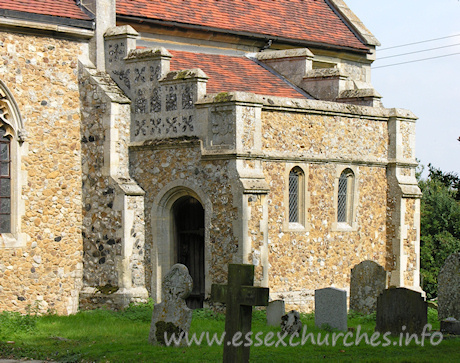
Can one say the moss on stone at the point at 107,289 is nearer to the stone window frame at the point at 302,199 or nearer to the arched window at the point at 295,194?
the stone window frame at the point at 302,199

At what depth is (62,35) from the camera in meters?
22.5

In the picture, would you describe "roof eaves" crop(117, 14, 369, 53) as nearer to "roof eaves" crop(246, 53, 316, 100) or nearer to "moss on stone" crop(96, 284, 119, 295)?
"roof eaves" crop(246, 53, 316, 100)

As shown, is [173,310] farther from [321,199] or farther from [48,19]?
[48,19]

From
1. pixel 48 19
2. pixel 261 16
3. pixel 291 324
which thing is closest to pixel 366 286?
pixel 291 324

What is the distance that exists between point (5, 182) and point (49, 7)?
4.19m

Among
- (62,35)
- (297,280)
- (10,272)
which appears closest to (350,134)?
(297,280)

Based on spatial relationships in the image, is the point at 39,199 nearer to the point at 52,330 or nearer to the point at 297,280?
the point at 52,330

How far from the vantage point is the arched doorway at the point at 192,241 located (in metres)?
23.4

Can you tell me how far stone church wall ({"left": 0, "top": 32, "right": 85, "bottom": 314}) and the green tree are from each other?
16.1m

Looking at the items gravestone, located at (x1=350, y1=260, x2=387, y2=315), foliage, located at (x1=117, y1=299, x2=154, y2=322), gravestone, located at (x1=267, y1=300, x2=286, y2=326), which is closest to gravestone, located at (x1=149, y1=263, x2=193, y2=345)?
gravestone, located at (x1=267, y1=300, x2=286, y2=326)

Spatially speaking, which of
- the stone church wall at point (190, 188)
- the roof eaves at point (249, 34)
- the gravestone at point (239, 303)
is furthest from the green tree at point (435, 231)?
the gravestone at point (239, 303)

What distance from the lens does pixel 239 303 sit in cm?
1366

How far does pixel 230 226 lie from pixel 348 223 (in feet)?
14.3

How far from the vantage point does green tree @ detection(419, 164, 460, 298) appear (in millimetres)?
35909
